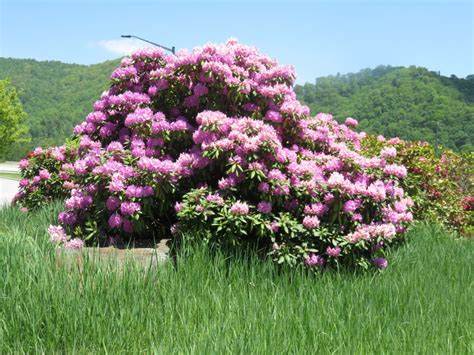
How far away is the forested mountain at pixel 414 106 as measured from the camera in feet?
253

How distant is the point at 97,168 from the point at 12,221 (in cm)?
314

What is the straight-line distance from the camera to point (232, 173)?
594cm

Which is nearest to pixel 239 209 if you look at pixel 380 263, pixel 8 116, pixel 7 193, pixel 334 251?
pixel 334 251

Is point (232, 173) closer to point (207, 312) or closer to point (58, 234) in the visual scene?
point (207, 312)

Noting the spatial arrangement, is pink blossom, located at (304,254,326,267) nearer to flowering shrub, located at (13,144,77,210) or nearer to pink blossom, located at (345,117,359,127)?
pink blossom, located at (345,117,359,127)

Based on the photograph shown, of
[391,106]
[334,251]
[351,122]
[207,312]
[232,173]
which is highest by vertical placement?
[391,106]

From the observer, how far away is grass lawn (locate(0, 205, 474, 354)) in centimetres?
A: 366

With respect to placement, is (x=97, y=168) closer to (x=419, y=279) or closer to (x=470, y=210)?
(x=419, y=279)

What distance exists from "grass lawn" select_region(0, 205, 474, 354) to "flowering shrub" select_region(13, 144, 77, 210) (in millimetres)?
4860

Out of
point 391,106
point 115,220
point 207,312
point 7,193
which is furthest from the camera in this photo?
point 391,106

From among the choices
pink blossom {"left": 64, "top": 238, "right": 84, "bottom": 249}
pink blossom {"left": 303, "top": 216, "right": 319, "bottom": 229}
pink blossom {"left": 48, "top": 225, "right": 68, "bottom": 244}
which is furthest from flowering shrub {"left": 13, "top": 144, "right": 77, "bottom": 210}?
pink blossom {"left": 303, "top": 216, "right": 319, "bottom": 229}

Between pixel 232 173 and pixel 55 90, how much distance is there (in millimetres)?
170668

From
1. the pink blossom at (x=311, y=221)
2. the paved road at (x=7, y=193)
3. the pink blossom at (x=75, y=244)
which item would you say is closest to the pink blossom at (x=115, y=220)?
the pink blossom at (x=75, y=244)

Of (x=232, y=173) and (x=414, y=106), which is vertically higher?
(x=414, y=106)
